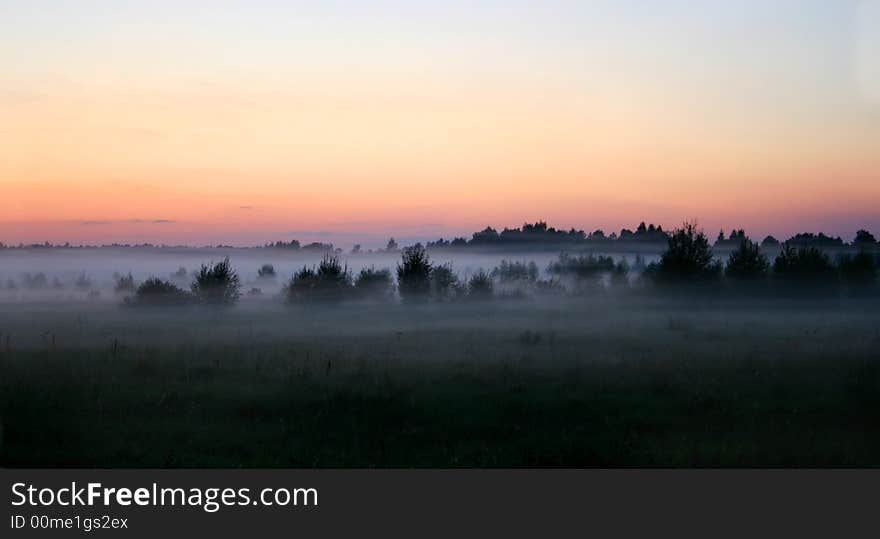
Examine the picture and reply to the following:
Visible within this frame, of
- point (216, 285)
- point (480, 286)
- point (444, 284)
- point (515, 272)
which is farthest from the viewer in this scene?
point (515, 272)

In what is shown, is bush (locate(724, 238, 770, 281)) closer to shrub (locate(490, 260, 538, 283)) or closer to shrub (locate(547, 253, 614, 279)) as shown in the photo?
shrub (locate(547, 253, 614, 279))

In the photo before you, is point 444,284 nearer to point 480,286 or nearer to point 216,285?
point 480,286

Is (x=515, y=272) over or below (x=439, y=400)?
over

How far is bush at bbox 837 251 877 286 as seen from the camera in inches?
2267

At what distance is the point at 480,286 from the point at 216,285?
20.4 m

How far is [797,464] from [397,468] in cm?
632

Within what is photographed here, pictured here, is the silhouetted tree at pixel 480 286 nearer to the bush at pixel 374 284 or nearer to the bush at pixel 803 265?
the bush at pixel 374 284

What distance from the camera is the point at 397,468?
12.9 meters

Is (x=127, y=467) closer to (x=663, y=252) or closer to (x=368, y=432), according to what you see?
(x=368, y=432)

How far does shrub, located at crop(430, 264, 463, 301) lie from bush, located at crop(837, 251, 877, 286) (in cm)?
2720

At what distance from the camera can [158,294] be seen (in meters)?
52.8

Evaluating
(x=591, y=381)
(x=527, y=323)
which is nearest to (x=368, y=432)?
Result: (x=591, y=381)

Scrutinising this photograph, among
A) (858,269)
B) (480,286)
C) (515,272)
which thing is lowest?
(480,286)

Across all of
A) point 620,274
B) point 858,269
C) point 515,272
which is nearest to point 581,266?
point 620,274
